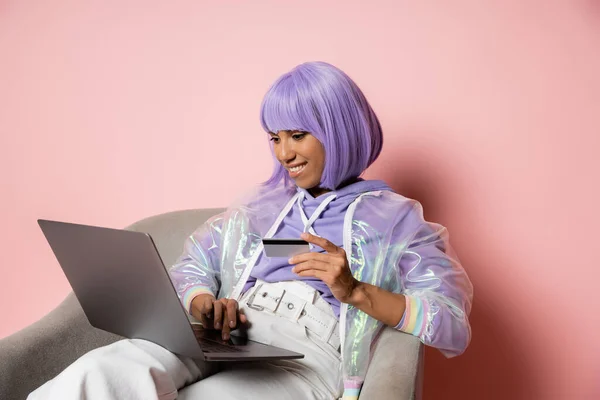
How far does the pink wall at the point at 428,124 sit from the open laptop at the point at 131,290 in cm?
78

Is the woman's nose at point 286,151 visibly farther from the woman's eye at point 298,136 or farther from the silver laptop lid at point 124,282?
the silver laptop lid at point 124,282

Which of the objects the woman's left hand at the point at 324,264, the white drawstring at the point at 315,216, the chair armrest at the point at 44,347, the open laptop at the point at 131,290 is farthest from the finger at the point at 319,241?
the chair armrest at the point at 44,347

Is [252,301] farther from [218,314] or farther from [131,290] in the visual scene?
[131,290]

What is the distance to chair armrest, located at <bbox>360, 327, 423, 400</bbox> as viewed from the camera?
1.10 m

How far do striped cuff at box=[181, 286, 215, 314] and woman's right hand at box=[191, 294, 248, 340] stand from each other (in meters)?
0.08

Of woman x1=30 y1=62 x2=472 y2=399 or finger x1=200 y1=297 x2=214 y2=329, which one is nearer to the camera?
woman x1=30 y1=62 x2=472 y2=399

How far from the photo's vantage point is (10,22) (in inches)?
94.1

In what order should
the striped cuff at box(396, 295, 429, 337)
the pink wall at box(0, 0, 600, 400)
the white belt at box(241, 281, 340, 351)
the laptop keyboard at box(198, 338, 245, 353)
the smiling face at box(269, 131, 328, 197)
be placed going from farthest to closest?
1. the pink wall at box(0, 0, 600, 400)
2. the smiling face at box(269, 131, 328, 197)
3. the white belt at box(241, 281, 340, 351)
4. the striped cuff at box(396, 295, 429, 337)
5. the laptop keyboard at box(198, 338, 245, 353)

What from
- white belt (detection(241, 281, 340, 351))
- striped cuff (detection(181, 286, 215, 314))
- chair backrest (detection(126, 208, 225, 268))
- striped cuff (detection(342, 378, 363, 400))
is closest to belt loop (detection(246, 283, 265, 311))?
white belt (detection(241, 281, 340, 351))

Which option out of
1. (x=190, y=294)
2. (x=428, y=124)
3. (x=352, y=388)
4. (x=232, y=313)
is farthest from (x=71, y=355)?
(x=428, y=124)

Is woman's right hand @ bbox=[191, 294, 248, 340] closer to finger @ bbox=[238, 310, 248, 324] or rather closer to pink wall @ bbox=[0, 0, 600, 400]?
finger @ bbox=[238, 310, 248, 324]

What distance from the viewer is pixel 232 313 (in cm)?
139

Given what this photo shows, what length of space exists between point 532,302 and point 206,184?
971mm

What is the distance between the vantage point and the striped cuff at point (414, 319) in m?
1.31
